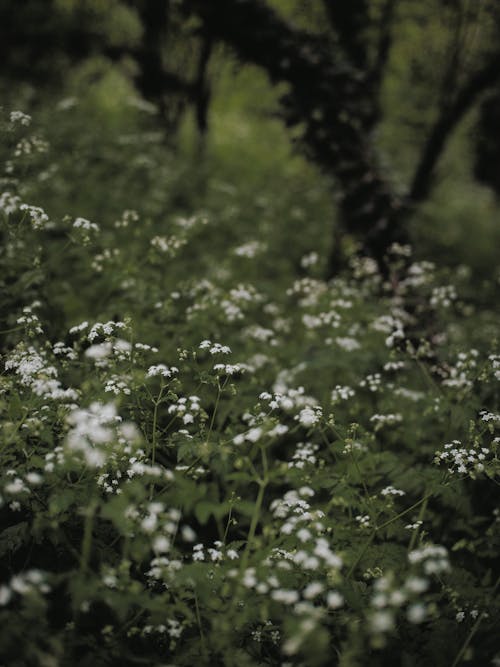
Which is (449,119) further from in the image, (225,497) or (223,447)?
(223,447)

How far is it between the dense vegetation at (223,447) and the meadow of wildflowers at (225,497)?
0.08 feet

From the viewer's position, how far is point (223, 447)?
9.47 feet

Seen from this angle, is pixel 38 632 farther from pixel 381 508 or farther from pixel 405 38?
pixel 405 38

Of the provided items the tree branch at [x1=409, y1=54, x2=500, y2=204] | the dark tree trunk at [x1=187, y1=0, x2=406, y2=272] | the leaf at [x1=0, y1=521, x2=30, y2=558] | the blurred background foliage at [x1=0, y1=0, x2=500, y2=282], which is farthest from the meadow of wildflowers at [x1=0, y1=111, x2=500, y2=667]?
the tree branch at [x1=409, y1=54, x2=500, y2=204]

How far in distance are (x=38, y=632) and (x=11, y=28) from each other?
1372 cm

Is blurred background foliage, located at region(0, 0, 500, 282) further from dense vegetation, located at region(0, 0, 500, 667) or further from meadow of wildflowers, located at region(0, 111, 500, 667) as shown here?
meadow of wildflowers, located at region(0, 111, 500, 667)

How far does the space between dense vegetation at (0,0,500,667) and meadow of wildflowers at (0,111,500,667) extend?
0.02 metres

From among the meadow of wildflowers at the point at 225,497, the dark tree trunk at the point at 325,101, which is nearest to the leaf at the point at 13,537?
the meadow of wildflowers at the point at 225,497

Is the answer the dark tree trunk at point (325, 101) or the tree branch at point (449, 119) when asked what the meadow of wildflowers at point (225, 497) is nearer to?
the dark tree trunk at point (325, 101)

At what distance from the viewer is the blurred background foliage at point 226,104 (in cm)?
805

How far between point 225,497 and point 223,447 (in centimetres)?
132

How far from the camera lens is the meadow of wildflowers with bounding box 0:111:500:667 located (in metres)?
2.41

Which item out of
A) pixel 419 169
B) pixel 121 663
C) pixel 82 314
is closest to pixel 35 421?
pixel 121 663

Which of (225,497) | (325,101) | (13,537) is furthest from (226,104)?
(13,537)
